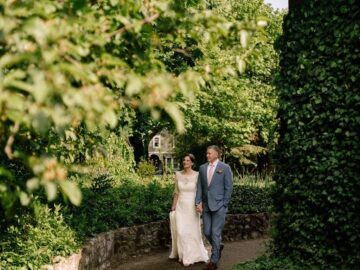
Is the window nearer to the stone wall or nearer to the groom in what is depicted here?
the stone wall

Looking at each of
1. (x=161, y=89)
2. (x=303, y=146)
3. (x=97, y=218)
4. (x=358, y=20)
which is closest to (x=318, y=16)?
(x=358, y=20)

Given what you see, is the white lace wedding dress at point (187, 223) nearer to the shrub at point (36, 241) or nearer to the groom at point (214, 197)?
the groom at point (214, 197)

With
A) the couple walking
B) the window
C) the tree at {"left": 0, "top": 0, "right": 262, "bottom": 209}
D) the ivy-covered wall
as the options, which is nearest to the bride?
the couple walking

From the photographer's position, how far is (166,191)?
45.6ft

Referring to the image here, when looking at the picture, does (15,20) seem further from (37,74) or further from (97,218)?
(97,218)

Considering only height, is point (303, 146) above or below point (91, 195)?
above

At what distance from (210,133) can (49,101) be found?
90.5 ft

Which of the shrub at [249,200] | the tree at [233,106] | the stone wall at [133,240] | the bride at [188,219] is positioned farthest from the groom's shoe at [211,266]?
the tree at [233,106]

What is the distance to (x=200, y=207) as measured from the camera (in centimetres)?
955

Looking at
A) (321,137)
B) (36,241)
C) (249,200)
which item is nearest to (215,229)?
(36,241)

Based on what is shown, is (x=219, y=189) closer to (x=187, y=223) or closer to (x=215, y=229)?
(x=215, y=229)

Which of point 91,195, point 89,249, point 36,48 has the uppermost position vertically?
point 36,48

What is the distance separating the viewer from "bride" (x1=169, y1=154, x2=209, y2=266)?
1005 cm

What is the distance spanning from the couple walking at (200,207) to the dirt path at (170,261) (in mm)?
265
